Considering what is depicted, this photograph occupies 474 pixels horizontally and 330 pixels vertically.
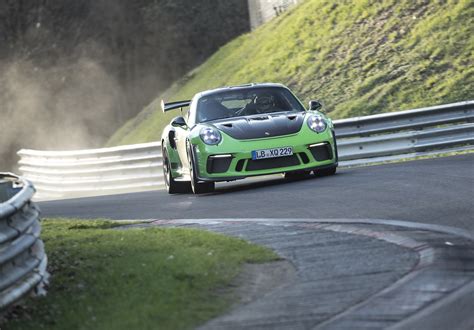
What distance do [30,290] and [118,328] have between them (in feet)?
2.93

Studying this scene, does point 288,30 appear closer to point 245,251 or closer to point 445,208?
point 445,208

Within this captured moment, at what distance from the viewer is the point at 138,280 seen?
7.04m

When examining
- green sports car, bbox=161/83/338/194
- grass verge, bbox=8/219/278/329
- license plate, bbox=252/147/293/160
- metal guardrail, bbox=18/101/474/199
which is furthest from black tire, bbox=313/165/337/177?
grass verge, bbox=8/219/278/329

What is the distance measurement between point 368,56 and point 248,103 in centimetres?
999

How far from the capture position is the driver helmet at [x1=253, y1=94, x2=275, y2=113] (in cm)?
1554

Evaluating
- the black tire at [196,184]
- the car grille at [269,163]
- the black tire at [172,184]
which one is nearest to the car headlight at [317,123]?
the car grille at [269,163]

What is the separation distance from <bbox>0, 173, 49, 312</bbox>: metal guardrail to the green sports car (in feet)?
22.8

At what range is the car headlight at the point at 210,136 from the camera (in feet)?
47.3

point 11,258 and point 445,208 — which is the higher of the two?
point 11,258

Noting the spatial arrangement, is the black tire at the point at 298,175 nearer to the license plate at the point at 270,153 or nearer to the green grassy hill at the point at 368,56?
the license plate at the point at 270,153

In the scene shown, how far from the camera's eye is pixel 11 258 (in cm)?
664

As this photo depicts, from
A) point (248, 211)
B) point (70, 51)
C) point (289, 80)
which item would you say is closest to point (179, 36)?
point (70, 51)

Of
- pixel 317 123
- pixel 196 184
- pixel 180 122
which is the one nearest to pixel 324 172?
pixel 317 123

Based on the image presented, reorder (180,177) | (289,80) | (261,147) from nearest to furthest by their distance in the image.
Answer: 1. (261,147)
2. (180,177)
3. (289,80)
